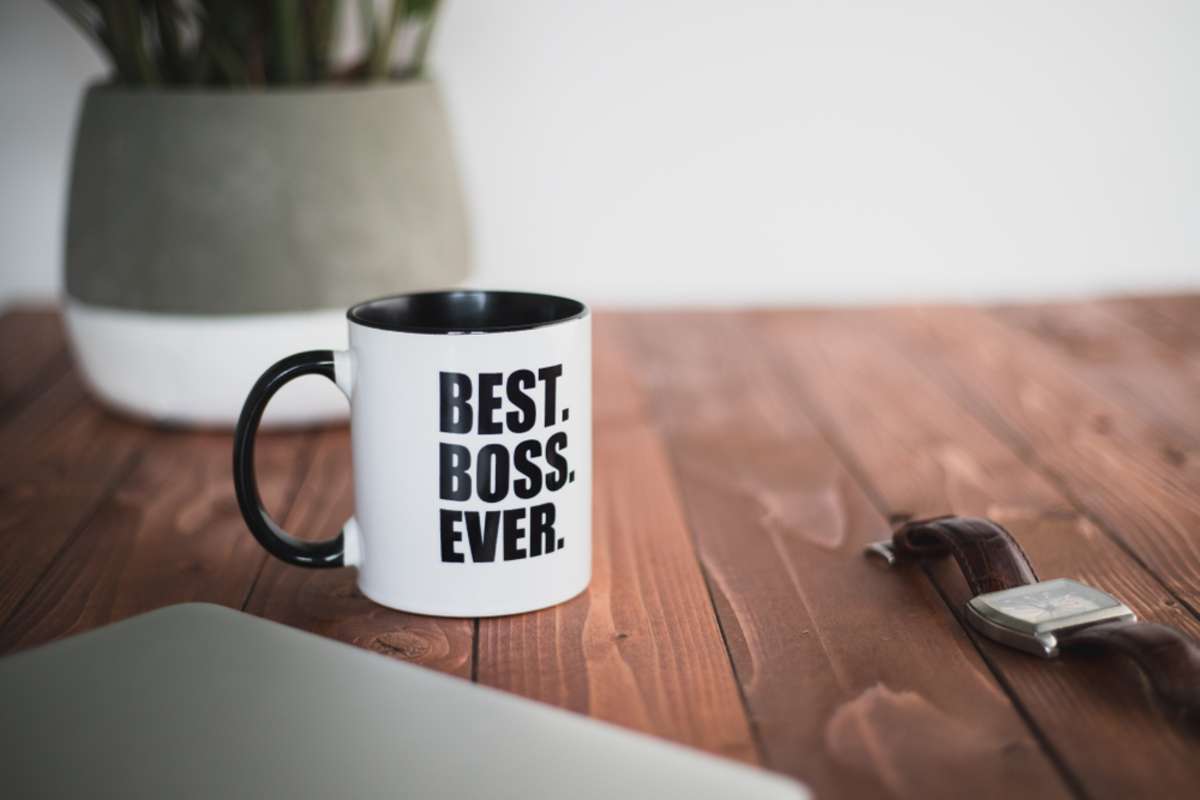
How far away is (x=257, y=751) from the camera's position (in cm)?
43

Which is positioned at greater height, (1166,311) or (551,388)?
(551,388)

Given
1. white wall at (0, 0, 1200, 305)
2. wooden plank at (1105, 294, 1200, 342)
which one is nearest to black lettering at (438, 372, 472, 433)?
white wall at (0, 0, 1200, 305)

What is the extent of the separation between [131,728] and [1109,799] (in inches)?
13.9

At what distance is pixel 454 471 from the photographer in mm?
531

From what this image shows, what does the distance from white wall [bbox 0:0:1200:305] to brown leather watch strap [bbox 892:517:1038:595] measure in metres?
0.75

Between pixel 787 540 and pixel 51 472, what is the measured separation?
0.50 meters

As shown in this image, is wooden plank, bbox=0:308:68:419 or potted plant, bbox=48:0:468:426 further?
wooden plank, bbox=0:308:68:419

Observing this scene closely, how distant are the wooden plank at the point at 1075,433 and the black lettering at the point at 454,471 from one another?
13.9 inches

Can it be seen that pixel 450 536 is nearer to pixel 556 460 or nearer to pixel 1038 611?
pixel 556 460

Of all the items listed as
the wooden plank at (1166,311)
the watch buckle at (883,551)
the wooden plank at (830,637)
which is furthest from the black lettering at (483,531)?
the wooden plank at (1166,311)

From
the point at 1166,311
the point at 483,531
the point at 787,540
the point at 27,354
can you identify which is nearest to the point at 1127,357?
the point at 1166,311

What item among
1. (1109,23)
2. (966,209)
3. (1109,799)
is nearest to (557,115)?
(966,209)

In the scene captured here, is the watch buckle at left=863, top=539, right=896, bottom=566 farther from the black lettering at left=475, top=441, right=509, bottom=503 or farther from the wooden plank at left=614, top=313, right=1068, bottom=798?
the black lettering at left=475, top=441, right=509, bottom=503

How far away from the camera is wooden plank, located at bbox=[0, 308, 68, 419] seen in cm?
101
